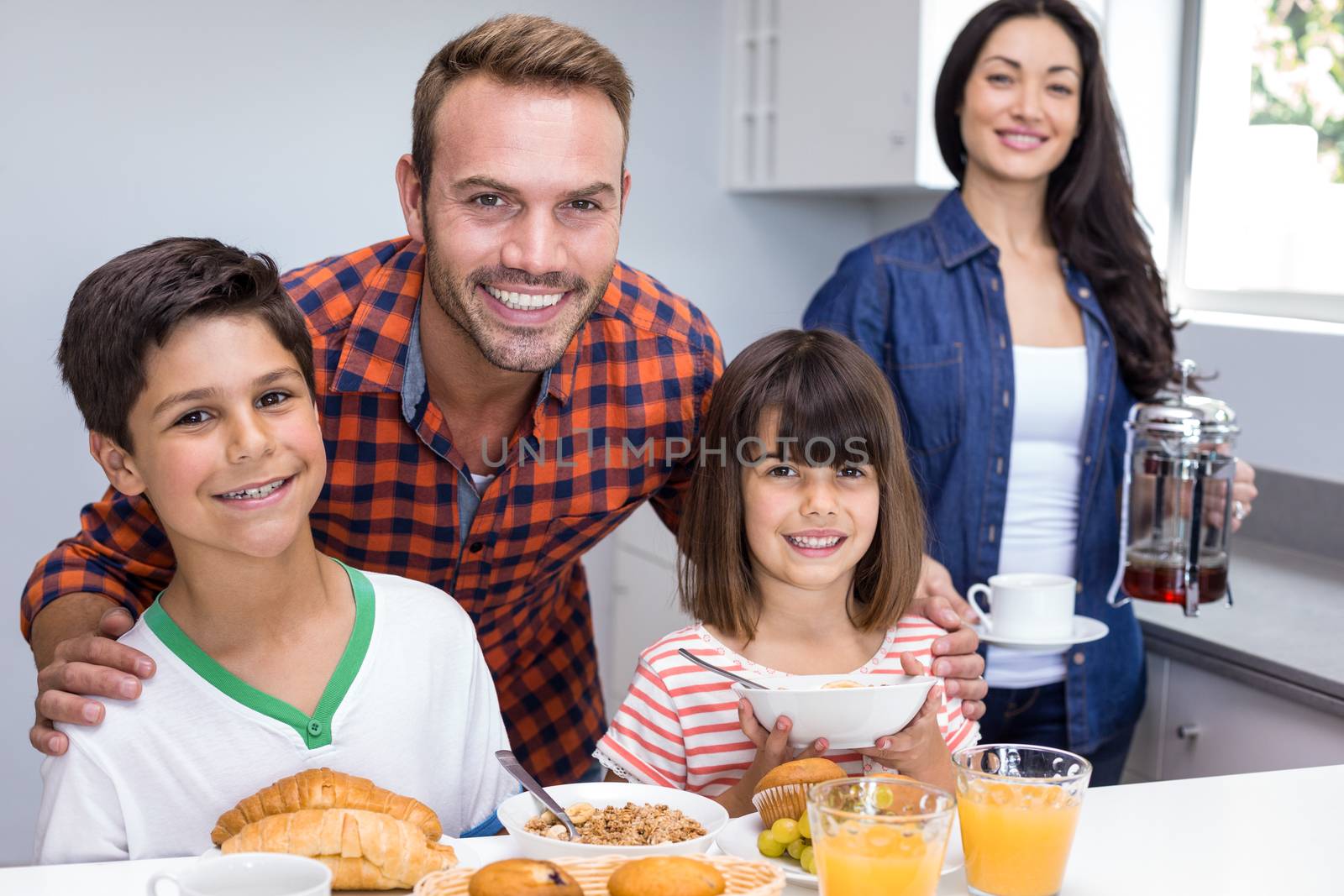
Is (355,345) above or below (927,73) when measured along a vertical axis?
below

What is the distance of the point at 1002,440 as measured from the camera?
6.40ft

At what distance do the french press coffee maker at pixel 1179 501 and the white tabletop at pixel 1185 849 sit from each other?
23.4 inches

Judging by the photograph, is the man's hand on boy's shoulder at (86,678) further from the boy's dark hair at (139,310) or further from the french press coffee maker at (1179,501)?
the french press coffee maker at (1179,501)

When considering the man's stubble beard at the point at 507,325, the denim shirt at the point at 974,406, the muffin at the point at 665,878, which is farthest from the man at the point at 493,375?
the muffin at the point at 665,878

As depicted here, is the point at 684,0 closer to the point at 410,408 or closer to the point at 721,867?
the point at 410,408

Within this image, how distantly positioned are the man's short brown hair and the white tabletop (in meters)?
0.79

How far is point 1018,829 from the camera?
94 centimetres

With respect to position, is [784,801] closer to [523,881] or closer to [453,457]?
[523,881]

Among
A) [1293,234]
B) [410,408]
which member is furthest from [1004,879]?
[1293,234]

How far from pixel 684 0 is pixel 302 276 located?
2.19 m

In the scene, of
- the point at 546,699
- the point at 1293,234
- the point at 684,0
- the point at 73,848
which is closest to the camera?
the point at 73,848

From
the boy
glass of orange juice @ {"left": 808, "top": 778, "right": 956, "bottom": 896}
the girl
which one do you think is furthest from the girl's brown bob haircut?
glass of orange juice @ {"left": 808, "top": 778, "right": 956, "bottom": 896}

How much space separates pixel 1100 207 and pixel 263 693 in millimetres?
1438

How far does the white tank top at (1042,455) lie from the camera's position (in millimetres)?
1958
